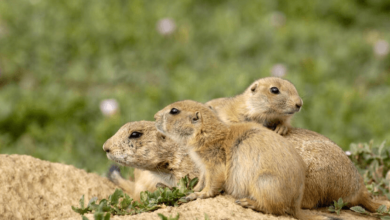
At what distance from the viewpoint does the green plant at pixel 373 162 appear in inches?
224

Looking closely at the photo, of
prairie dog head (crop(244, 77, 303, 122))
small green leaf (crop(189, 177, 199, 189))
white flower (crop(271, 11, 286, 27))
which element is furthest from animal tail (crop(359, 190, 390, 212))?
white flower (crop(271, 11, 286, 27))

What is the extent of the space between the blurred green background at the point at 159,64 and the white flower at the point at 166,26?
0.07 ft

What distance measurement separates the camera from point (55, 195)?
4852 mm

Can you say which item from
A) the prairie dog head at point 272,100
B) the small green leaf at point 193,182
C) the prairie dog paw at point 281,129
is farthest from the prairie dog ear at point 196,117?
the prairie dog head at point 272,100

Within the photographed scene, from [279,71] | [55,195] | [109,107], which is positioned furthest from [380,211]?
[279,71]

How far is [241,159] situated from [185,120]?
2.18ft

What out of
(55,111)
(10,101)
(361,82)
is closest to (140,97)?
(55,111)

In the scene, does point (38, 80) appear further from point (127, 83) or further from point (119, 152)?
point (119, 152)

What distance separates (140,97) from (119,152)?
4264 millimetres

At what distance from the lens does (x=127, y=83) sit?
966cm

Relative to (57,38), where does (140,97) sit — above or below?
below

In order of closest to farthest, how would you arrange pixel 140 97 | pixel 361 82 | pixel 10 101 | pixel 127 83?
pixel 10 101 → pixel 140 97 → pixel 127 83 → pixel 361 82

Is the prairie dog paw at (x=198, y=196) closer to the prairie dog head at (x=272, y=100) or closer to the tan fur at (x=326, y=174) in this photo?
the tan fur at (x=326, y=174)

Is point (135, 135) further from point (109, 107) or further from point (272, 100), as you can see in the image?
point (109, 107)
